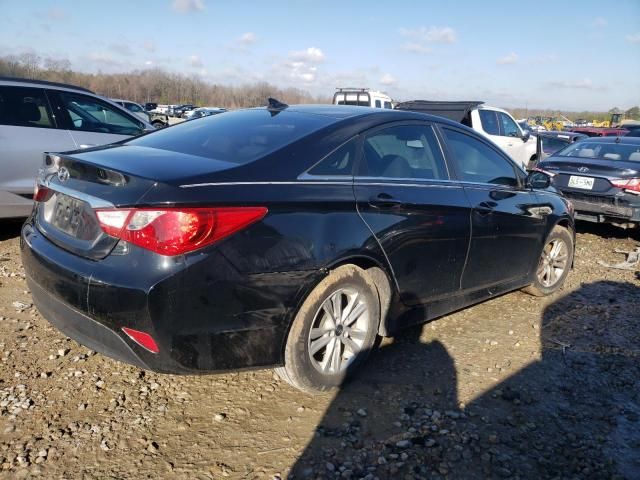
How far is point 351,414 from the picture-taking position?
2.81 meters

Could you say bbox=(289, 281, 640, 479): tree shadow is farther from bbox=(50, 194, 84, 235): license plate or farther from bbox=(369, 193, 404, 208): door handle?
bbox=(50, 194, 84, 235): license plate

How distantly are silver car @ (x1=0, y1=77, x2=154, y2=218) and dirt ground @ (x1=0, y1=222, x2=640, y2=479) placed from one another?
1822mm

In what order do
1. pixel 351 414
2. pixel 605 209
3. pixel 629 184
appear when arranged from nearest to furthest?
1. pixel 351 414
2. pixel 629 184
3. pixel 605 209

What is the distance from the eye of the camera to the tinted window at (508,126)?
12.6 meters

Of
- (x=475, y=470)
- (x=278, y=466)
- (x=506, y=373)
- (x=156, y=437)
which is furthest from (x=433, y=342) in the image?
(x=156, y=437)

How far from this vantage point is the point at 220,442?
254 centimetres

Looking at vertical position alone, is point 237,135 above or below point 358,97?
below

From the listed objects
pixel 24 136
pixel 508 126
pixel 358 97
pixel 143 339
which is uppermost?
pixel 358 97

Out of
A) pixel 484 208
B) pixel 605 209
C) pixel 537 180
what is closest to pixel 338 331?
pixel 484 208

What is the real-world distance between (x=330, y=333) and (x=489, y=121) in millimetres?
10626

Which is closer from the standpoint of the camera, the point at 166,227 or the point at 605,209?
the point at 166,227

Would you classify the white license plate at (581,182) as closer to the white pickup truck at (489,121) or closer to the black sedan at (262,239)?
the white pickup truck at (489,121)

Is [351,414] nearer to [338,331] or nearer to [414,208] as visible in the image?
[338,331]

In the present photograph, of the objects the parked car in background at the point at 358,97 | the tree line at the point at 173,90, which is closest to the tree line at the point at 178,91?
the tree line at the point at 173,90
